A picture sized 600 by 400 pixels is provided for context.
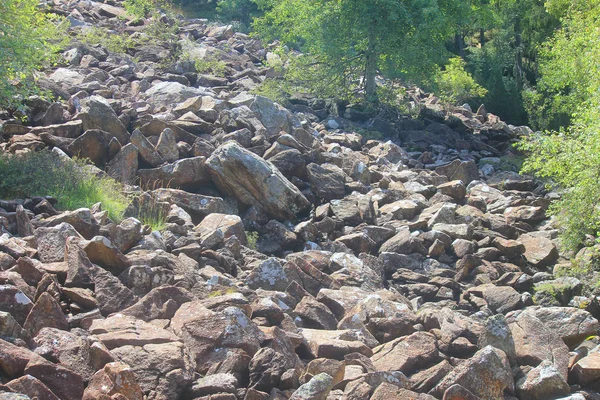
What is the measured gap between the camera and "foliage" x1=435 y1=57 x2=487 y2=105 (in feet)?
69.8

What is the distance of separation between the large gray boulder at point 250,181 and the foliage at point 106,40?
10605 millimetres

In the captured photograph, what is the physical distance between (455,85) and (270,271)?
1560 centimetres

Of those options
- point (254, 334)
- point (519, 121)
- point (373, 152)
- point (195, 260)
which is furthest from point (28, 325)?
point (519, 121)

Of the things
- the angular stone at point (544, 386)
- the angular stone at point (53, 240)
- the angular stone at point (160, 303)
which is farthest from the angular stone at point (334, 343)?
the angular stone at point (53, 240)

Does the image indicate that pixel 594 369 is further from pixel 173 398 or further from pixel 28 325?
pixel 28 325

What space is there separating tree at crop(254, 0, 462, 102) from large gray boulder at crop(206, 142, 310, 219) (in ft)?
26.7

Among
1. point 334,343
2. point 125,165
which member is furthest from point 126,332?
point 125,165

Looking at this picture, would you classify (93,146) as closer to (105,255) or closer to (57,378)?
(105,255)

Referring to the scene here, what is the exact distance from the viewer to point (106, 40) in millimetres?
20078

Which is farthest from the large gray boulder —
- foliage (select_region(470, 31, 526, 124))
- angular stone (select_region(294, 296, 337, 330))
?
foliage (select_region(470, 31, 526, 124))

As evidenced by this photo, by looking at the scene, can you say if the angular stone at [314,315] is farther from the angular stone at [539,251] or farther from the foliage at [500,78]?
the foliage at [500,78]

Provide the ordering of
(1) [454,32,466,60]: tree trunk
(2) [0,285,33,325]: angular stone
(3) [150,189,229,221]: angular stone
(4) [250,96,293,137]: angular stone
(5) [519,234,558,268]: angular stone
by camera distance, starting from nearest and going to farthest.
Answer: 1. (2) [0,285,33,325]: angular stone
2. (3) [150,189,229,221]: angular stone
3. (5) [519,234,558,268]: angular stone
4. (4) [250,96,293,137]: angular stone
5. (1) [454,32,466,60]: tree trunk

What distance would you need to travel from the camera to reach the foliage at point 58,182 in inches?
345

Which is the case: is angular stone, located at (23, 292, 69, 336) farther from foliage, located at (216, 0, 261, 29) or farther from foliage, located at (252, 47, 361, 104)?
foliage, located at (216, 0, 261, 29)
